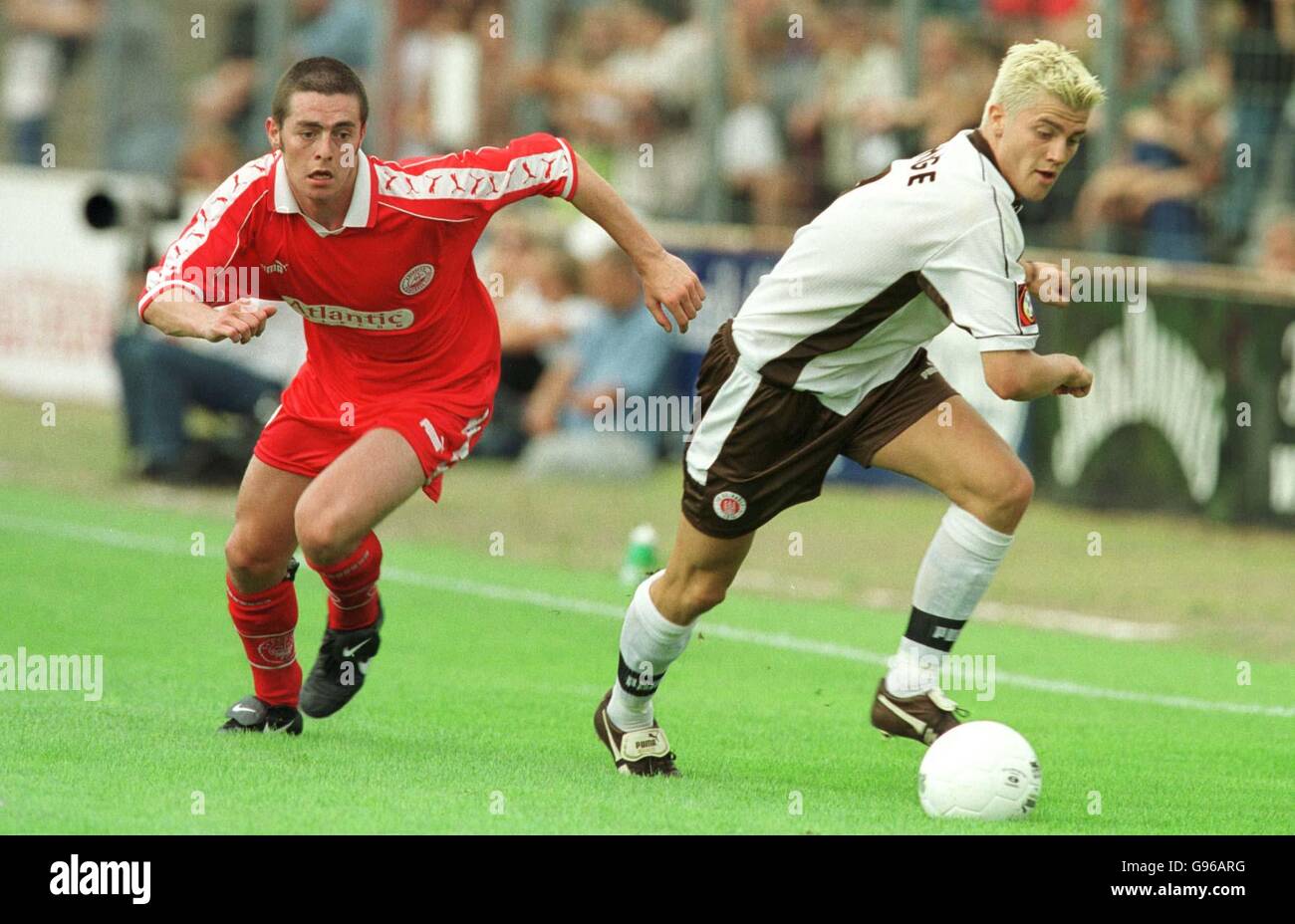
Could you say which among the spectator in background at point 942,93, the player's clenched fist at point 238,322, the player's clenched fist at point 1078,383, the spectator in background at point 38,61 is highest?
the spectator in background at point 38,61

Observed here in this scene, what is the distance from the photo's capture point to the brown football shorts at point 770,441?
6.39 m

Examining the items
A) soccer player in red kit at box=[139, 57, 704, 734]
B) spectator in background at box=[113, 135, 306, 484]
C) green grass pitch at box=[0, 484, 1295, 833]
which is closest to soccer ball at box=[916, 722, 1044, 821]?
green grass pitch at box=[0, 484, 1295, 833]

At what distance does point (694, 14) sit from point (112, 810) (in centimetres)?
1215

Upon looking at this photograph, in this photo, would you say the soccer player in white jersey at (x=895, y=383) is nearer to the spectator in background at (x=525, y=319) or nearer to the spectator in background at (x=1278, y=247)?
the spectator in background at (x=1278, y=247)

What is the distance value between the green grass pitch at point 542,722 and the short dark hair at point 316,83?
2022 millimetres

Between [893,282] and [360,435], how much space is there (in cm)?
184

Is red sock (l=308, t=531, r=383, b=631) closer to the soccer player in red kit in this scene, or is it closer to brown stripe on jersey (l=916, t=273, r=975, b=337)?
the soccer player in red kit

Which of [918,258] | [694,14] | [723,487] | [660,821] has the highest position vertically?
[694,14]

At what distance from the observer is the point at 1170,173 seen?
47.3 ft

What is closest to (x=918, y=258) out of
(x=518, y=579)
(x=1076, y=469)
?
(x=518, y=579)

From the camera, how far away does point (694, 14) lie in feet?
54.7

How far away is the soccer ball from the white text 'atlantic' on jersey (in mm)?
1142

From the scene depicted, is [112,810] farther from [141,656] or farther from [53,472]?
[53,472]

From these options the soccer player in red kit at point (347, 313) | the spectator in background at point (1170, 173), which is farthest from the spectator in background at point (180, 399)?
the soccer player in red kit at point (347, 313)
